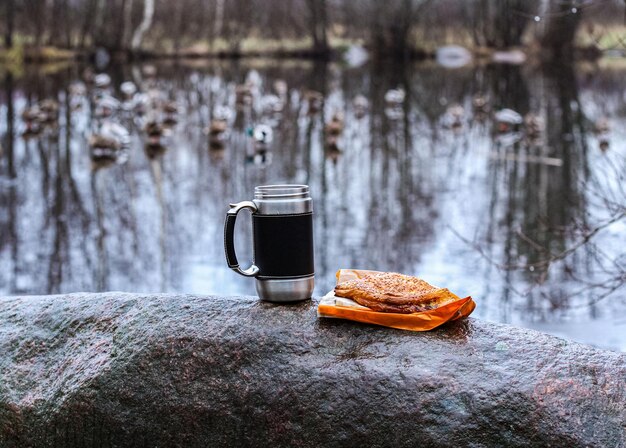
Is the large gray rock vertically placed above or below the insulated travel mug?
below

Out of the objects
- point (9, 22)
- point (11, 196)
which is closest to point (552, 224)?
point (11, 196)

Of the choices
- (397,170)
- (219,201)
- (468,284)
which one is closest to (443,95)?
(397,170)

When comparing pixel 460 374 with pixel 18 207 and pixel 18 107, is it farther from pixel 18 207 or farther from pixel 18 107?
pixel 18 107

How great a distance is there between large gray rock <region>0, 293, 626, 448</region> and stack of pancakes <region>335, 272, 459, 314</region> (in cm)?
10

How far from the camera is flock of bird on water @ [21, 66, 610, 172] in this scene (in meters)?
17.3

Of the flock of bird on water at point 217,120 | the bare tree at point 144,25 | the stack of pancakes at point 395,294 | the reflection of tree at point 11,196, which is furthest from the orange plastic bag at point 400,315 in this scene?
the bare tree at point 144,25

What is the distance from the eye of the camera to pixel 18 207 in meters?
12.9

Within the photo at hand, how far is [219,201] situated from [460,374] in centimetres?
985

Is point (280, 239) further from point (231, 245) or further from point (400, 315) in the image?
point (400, 315)

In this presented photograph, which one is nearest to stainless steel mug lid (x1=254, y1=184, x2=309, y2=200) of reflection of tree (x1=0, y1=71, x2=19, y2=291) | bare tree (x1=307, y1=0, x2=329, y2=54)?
reflection of tree (x1=0, y1=71, x2=19, y2=291)

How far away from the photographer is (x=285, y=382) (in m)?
3.64

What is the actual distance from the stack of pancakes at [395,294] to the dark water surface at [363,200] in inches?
98.2

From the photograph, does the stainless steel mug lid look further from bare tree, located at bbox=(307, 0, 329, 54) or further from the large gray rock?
bare tree, located at bbox=(307, 0, 329, 54)

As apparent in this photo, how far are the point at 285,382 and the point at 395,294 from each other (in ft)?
1.67
